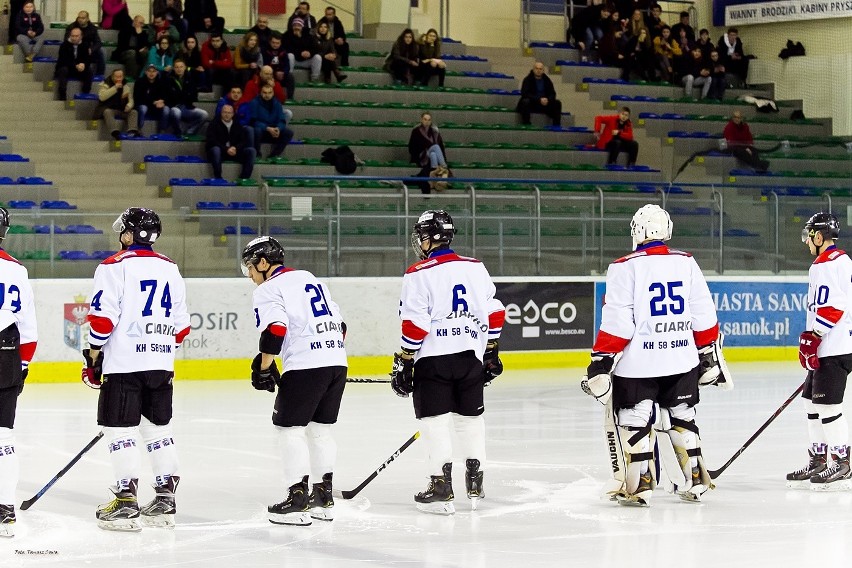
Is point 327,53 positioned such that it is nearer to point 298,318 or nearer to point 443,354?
point 443,354

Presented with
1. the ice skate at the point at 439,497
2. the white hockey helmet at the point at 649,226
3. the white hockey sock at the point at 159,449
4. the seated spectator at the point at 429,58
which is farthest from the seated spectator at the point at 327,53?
the white hockey sock at the point at 159,449

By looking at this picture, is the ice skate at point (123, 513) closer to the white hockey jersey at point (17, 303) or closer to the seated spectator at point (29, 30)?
the white hockey jersey at point (17, 303)

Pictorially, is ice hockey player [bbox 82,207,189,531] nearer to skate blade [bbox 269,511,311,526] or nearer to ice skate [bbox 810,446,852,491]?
skate blade [bbox 269,511,311,526]

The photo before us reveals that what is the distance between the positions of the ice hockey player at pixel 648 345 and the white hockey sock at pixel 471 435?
1.99 ft

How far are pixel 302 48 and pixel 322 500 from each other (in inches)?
528

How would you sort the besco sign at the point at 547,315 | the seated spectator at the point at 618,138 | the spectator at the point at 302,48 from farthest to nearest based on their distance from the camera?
the seated spectator at the point at 618,138, the spectator at the point at 302,48, the besco sign at the point at 547,315

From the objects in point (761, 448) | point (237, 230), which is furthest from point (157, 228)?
point (237, 230)

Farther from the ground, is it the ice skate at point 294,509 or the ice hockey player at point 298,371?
the ice hockey player at point 298,371

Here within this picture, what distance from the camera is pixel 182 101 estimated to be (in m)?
17.8

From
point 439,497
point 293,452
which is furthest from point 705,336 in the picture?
point 293,452

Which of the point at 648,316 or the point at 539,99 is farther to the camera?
the point at 539,99

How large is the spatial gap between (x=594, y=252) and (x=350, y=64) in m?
6.43

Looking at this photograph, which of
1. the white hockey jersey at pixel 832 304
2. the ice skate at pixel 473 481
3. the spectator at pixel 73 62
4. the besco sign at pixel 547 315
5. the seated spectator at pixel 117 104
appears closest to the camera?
the ice skate at pixel 473 481

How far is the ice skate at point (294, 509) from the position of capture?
274 inches
